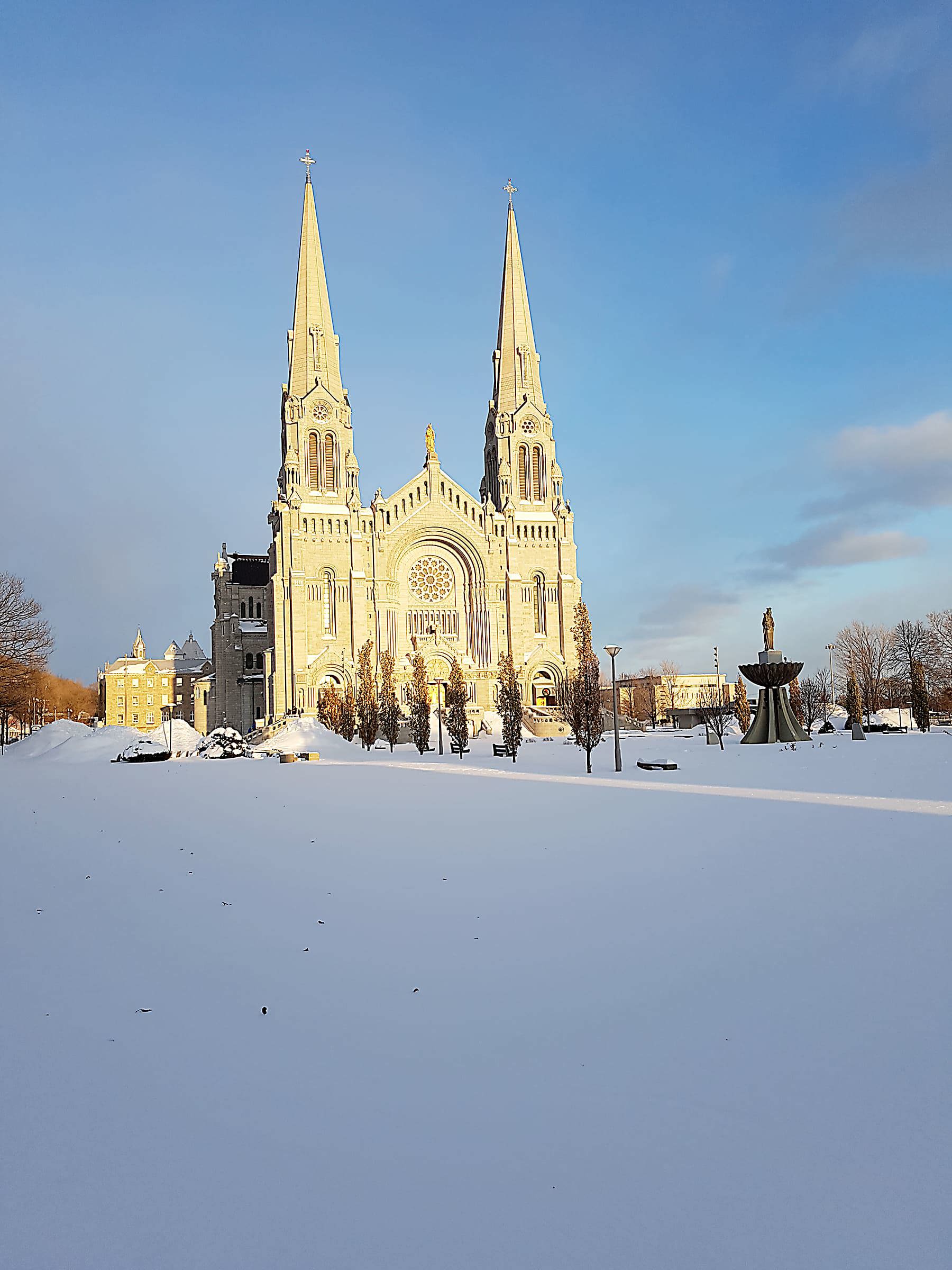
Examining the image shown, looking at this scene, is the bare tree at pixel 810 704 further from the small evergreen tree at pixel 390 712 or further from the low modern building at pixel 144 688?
the low modern building at pixel 144 688

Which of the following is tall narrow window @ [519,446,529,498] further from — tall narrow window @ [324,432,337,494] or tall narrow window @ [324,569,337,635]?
tall narrow window @ [324,569,337,635]

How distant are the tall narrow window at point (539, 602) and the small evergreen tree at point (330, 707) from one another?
2021cm

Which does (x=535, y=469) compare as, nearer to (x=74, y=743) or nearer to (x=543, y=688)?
(x=543, y=688)

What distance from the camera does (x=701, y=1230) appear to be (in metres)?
2.75

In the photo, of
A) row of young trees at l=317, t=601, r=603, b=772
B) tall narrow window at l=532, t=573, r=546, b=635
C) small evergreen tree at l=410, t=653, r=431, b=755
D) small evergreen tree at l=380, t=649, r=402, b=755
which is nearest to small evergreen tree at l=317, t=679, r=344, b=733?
row of young trees at l=317, t=601, r=603, b=772

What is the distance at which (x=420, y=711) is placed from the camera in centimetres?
4125

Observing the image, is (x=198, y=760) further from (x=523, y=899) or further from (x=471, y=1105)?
(x=471, y=1105)

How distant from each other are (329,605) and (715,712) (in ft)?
136

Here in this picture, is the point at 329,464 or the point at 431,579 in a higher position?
the point at 329,464

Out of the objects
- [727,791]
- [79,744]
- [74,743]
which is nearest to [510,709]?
[79,744]

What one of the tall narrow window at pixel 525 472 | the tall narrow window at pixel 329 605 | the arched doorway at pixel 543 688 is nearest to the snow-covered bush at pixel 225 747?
the tall narrow window at pixel 329 605

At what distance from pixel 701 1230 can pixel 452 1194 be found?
839 mm

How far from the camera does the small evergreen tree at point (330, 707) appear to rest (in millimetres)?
56906

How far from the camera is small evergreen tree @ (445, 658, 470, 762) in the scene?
37.7m
